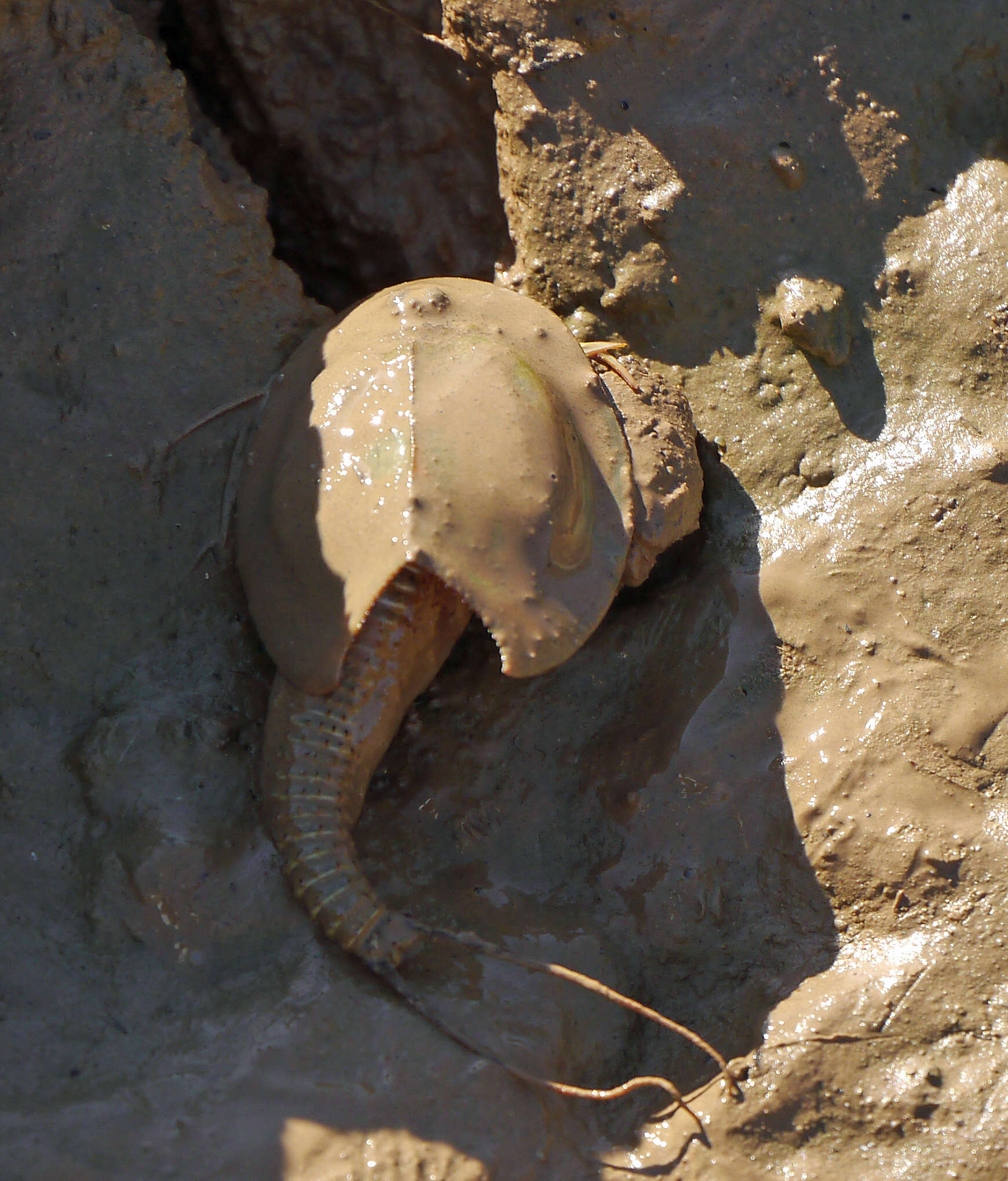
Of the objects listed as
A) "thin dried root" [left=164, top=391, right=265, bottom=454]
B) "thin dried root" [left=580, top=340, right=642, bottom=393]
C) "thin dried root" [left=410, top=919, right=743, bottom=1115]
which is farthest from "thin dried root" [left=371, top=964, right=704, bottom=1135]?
"thin dried root" [left=580, top=340, right=642, bottom=393]

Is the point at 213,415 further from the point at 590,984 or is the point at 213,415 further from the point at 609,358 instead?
the point at 590,984

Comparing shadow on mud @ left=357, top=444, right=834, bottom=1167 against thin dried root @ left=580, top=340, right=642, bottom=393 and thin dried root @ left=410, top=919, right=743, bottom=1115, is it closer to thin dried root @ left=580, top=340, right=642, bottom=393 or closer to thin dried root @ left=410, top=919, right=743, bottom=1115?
thin dried root @ left=410, top=919, right=743, bottom=1115

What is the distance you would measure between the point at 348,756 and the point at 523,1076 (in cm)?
94

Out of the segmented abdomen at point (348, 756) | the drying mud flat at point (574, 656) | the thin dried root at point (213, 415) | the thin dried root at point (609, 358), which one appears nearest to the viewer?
the drying mud flat at point (574, 656)

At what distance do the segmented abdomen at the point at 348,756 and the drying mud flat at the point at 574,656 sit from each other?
12 centimetres

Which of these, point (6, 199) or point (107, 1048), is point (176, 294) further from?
point (107, 1048)

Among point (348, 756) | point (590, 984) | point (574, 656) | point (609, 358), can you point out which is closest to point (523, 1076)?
point (590, 984)

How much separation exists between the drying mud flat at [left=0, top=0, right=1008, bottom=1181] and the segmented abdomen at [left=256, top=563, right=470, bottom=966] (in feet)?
0.40

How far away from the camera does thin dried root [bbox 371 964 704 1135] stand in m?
2.63

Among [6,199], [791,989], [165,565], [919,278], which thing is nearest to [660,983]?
[791,989]

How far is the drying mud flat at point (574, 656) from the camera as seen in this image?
262 cm

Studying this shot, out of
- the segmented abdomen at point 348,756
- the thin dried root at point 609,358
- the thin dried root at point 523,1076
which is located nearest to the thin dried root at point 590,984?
the thin dried root at point 523,1076

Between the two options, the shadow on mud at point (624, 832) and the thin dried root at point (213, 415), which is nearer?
the shadow on mud at point (624, 832)

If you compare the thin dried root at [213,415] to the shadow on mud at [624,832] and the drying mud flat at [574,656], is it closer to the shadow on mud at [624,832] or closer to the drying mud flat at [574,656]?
the drying mud flat at [574,656]
